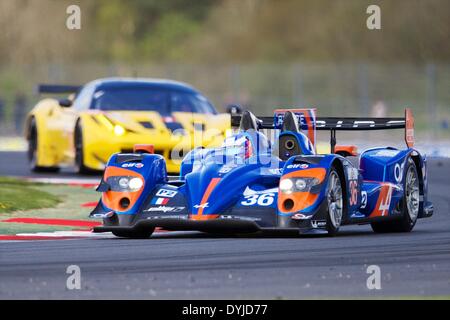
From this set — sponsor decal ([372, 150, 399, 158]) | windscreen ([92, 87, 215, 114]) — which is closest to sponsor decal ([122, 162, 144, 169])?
sponsor decal ([372, 150, 399, 158])

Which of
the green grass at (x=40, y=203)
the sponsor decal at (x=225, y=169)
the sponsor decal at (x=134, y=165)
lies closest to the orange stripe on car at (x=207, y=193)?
the sponsor decal at (x=225, y=169)

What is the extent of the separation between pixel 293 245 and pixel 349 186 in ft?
4.43

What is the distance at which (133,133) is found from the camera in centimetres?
2092

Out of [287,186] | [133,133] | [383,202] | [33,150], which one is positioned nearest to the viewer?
[287,186]

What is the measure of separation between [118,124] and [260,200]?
9.12m

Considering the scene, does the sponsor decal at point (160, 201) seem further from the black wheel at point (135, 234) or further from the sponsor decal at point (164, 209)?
the black wheel at point (135, 234)

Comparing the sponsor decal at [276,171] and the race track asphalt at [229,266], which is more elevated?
the sponsor decal at [276,171]

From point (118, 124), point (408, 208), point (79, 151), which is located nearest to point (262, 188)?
point (408, 208)

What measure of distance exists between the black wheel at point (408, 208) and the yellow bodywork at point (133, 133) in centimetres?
645

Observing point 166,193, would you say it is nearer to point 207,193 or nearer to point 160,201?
point 160,201

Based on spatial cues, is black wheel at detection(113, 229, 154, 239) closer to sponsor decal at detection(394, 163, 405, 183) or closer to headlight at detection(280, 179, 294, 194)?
headlight at detection(280, 179, 294, 194)

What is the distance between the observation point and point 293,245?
11.5 m

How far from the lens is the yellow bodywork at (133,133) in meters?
20.5
